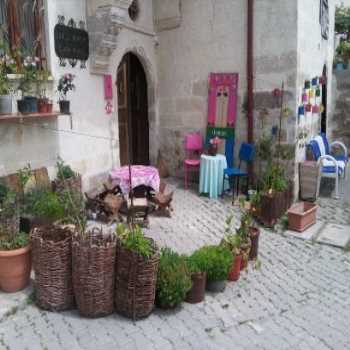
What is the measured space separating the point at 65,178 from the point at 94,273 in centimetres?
232

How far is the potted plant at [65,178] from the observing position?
4869 mm

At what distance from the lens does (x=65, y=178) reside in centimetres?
501

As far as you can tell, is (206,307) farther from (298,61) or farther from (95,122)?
(298,61)

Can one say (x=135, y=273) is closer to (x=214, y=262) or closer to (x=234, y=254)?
(x=214, y=262)

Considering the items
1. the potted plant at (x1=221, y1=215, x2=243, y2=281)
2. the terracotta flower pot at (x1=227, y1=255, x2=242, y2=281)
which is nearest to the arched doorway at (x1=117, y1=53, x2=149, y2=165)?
the potted plant at (x1=221, y1=215, x2=243, y2=281)

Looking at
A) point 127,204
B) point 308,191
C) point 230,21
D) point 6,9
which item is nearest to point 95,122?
point 127,204

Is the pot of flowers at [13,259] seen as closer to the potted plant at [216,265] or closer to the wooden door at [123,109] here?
the potted plant at [216,265]

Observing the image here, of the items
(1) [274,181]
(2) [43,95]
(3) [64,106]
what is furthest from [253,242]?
(2) [43,95]

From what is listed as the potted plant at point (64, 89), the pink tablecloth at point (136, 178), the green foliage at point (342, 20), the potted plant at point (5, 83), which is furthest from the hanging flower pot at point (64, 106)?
the green foliage at point (342, 20)

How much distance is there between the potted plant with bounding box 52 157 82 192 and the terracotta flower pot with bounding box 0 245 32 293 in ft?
4.97

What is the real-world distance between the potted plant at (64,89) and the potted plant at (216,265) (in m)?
2.68

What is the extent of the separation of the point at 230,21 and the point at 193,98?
1.42 metres

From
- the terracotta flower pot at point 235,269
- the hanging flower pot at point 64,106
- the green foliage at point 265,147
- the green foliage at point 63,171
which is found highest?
the hanging flower pot at point 64,106

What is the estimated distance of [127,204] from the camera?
527 cm
